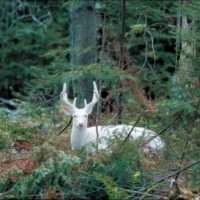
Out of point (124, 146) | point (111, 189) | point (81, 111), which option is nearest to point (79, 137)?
point (81, 111)

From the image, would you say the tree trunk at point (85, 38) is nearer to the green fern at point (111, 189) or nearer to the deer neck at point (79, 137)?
the deer neck at point (79, 137)

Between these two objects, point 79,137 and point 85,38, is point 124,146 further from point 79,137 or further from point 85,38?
point 85,38

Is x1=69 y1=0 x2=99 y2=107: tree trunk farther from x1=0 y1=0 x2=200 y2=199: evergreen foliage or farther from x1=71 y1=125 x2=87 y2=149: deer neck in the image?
x1=71 y1=125 x2=87 y2=149: deer neck

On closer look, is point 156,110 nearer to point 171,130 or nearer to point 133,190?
point 171,130

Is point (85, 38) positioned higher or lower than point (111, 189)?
higher

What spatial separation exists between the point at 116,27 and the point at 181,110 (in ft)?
8.07

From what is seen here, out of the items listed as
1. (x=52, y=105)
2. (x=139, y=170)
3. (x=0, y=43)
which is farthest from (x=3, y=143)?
(x=0, y=43)

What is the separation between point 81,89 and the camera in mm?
11992

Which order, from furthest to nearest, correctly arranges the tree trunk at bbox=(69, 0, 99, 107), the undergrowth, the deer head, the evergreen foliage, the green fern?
1. the tree trunk at bbox=(69, 0, 99, 107)
2. the deer head
3. the evergreen foliage
4. the undergrowth
5. the green fern

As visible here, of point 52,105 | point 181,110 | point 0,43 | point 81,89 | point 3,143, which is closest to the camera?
point 181,110

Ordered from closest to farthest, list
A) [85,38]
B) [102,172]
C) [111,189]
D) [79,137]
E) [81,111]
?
[111,189] → [102,172] → [79,137] → [81,111] → [85,38]


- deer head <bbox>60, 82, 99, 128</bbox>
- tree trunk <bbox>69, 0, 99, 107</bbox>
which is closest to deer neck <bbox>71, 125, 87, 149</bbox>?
deer head <bbox>60, 82, 99, 128</bbox>

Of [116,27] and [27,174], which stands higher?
[116,27]

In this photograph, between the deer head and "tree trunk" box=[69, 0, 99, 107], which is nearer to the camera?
the deer head
